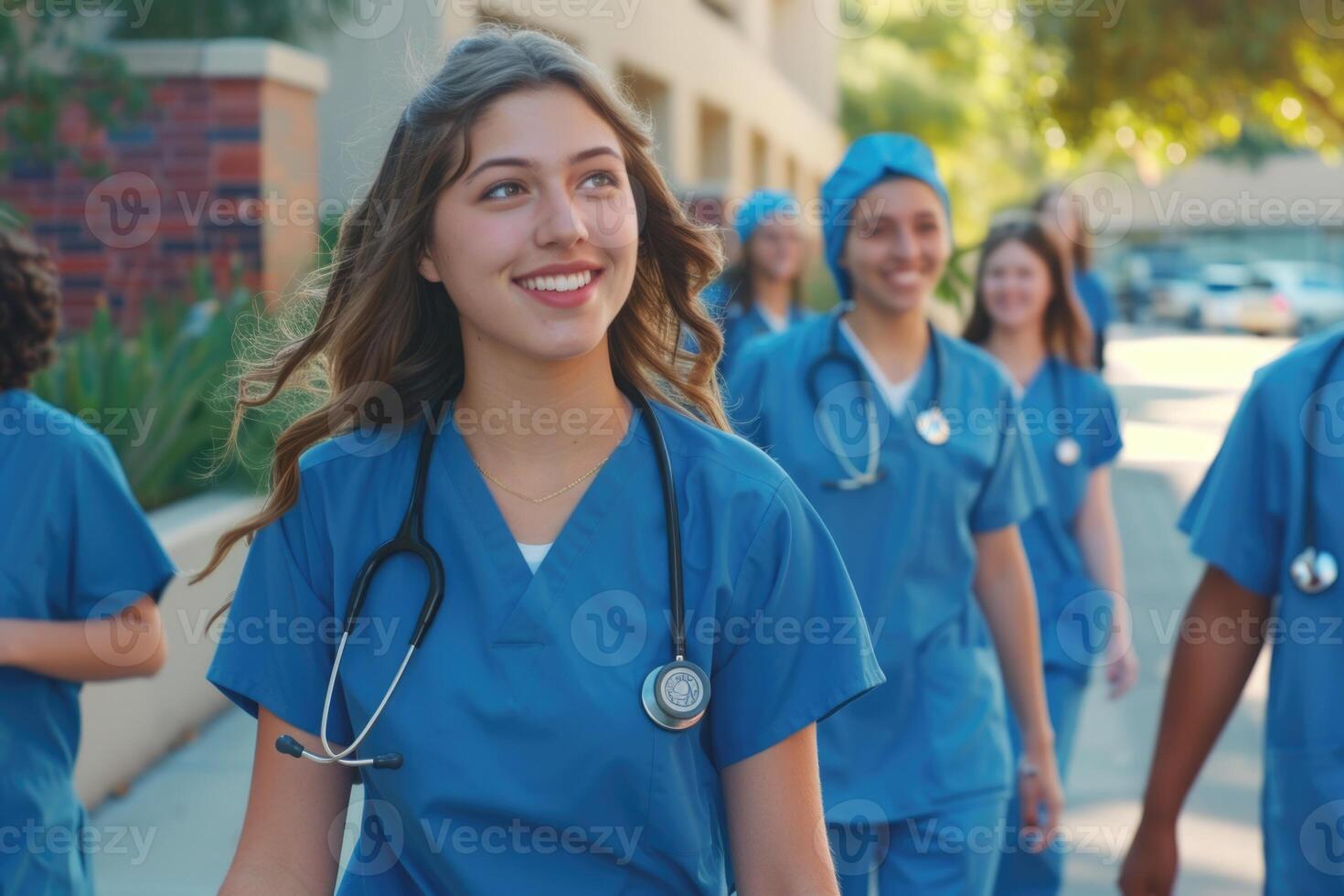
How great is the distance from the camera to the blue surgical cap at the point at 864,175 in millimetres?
4047

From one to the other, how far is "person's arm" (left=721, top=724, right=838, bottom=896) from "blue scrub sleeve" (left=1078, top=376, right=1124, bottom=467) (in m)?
3.21

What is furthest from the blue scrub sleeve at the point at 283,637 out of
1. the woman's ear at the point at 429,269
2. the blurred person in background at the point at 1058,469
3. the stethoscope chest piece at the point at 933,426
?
the blurred person in background at the point at 1058,469

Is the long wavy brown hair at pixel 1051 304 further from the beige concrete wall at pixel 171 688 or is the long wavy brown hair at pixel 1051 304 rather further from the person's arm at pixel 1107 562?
the beige concrete wall at pixel 171 688

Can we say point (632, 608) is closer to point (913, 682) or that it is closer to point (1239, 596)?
point (1239, 596)

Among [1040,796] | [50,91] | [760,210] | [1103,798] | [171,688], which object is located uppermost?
[50,91]

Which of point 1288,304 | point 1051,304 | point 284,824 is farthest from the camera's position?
point 1288,304

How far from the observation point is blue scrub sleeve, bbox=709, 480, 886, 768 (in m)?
2.11

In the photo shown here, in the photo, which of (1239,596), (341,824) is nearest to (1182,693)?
(1239,596)

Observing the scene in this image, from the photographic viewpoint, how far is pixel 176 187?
8.63 meters

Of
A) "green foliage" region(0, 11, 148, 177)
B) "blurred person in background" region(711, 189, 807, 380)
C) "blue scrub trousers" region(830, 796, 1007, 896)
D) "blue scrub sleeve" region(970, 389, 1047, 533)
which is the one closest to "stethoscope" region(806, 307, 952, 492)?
"blue scrub sleeve" region(970, 389, 1047, 533)

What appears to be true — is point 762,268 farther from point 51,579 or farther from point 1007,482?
point 51,579

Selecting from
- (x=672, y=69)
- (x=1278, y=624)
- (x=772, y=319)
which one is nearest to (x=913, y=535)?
(x=1278, y=624)

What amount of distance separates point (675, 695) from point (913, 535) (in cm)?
171

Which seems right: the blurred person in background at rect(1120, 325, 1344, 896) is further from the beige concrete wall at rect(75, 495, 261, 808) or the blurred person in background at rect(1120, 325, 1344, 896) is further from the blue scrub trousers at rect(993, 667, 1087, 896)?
the beige concrete wall at rect(75, 495, 261, 808)
